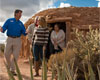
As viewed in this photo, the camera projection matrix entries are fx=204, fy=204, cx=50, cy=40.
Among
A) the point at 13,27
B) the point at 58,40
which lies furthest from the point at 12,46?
the point at 58,40

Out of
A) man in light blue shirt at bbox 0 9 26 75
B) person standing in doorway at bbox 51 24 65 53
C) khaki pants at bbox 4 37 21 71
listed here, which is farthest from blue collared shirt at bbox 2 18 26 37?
person standing in doorway at bbox 51 24 65 53

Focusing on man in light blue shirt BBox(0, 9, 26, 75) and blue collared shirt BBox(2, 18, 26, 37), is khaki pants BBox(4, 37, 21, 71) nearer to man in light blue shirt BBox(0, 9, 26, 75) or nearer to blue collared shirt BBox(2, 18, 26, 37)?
man in light blue shirt BBox(0, 9, 26, 75)

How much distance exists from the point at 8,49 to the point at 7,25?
65 centimetres

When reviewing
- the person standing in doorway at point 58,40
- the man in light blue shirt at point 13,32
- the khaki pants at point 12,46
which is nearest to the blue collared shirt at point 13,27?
the man in light blue shirt at point 13,32

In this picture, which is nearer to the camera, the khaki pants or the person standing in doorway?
the khaki pants

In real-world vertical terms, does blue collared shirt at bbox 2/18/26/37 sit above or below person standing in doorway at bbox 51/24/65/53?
above

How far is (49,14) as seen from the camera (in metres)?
9.88

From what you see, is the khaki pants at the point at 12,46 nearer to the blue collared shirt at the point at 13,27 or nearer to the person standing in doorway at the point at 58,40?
the blue collared shirt at the point at 13,27

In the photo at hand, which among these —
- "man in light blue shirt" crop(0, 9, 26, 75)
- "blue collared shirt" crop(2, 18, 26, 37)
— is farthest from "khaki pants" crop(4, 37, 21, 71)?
"blue collared shirt" crop(2, 18, 26, 37)

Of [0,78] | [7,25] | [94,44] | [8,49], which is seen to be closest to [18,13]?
[7,25]

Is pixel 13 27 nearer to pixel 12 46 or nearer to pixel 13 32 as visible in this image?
pixel 13 32

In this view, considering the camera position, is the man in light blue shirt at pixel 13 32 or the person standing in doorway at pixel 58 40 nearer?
the man in light blue shirt at pixel 13 32

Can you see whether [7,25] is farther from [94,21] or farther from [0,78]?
[94,21]

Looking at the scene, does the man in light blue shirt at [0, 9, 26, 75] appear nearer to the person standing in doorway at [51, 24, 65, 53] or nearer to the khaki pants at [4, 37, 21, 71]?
the khaki pants at [4, 37, 21, 71]
